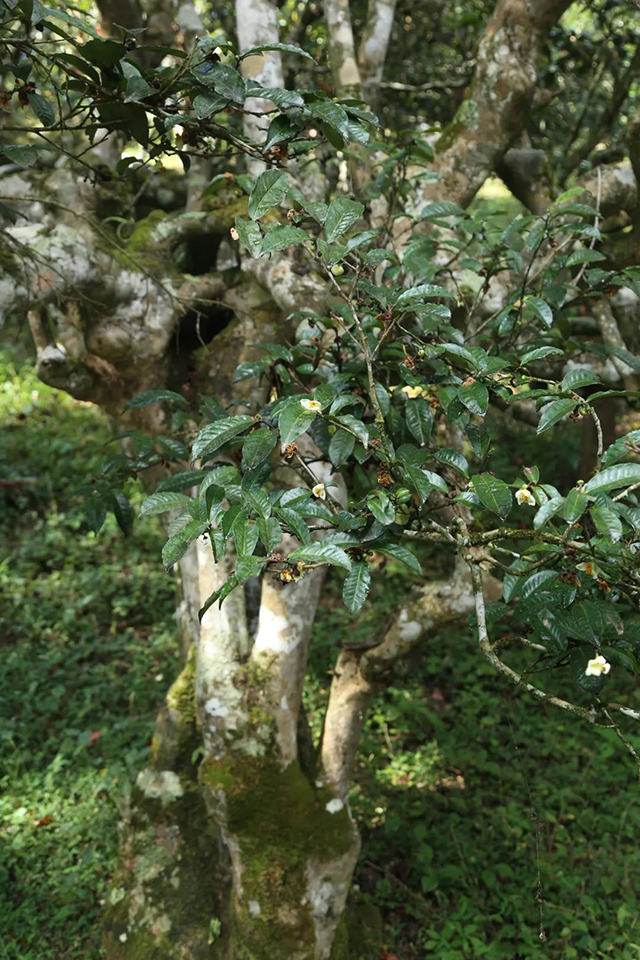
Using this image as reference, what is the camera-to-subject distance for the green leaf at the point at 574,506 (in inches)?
49.9

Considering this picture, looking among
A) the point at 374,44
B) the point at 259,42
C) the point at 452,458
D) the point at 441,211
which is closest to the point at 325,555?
the point at 452,458

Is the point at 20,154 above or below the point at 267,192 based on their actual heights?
above

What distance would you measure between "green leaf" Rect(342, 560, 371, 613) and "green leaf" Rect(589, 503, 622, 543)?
40 cm

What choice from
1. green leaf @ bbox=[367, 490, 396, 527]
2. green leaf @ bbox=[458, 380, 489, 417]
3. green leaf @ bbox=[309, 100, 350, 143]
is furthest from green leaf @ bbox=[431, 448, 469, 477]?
green leaf @ bbox=[309, 100, 350, 143]

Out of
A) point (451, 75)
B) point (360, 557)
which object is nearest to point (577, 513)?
point (360, 557)

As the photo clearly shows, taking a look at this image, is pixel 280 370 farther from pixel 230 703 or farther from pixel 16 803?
pixel 16 803

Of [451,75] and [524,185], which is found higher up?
[451,75]

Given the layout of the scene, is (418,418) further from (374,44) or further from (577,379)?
(374,44)

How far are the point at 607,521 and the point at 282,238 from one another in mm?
764

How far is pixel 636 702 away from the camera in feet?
14.6

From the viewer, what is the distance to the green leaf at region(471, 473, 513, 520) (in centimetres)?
148

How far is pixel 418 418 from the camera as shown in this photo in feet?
6.23

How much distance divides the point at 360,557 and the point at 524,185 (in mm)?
2936

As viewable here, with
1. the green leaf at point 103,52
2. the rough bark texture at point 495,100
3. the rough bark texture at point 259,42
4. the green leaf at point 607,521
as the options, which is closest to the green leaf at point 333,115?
the green leaf at point 103,52
